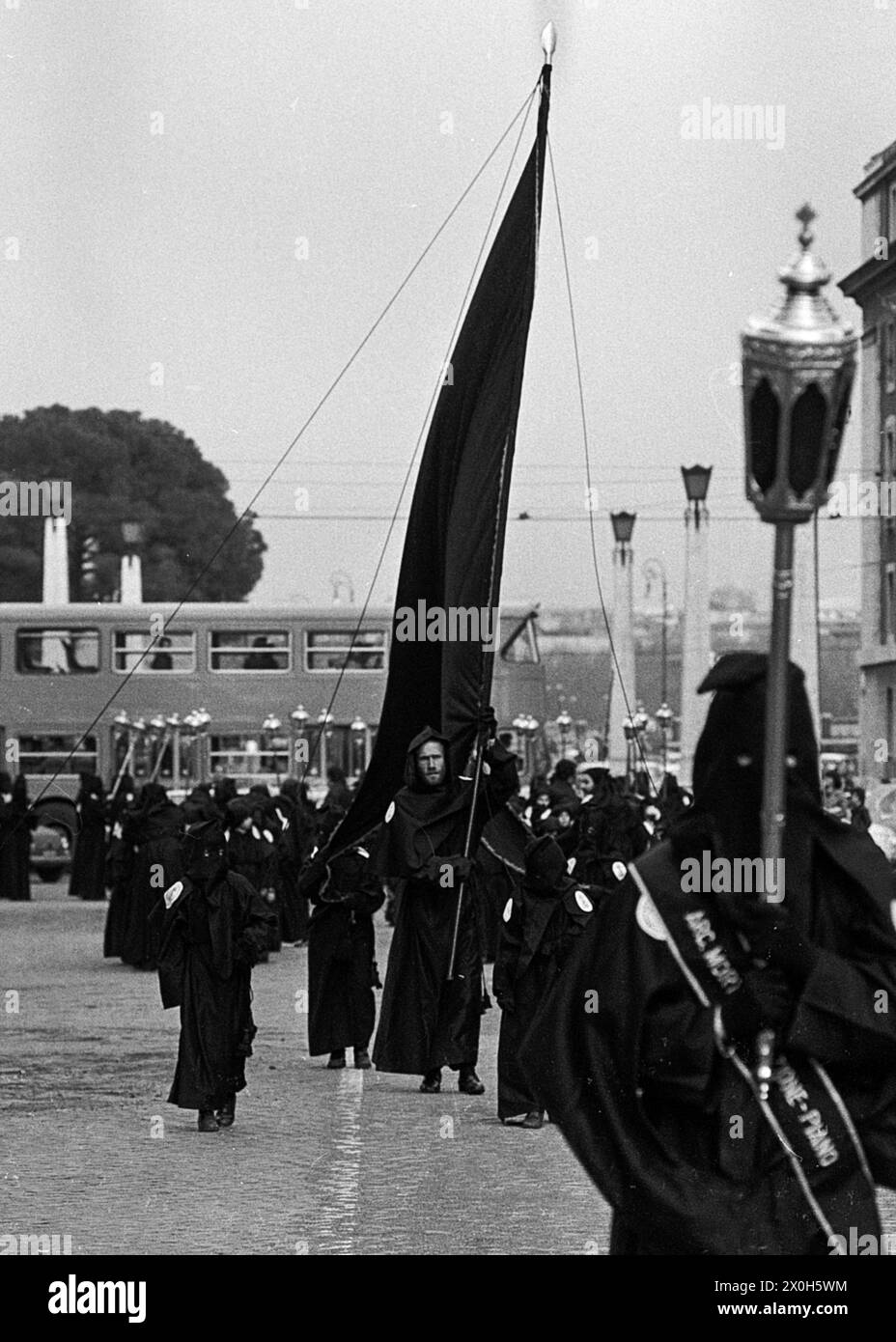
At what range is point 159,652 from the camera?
133 feet

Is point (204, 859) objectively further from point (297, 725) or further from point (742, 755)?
point (297, 725)

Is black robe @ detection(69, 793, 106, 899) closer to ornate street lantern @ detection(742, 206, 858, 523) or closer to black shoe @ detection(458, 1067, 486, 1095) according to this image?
black shoe @ detection(458, 1067, 486, 1095)

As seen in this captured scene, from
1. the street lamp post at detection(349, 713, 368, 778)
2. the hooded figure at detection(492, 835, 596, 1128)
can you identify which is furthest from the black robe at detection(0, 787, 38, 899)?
the hooded figure at detection(492, 835, 596, 1128)

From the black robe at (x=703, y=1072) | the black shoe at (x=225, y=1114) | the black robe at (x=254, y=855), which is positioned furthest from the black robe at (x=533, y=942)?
the black robe at (x=703, y=1072)

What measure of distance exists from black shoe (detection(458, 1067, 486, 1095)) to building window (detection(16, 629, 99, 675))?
26577 mm

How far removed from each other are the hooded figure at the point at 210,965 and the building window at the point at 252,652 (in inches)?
1036

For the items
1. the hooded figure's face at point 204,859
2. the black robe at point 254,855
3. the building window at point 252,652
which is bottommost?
the black robe at point 254,855

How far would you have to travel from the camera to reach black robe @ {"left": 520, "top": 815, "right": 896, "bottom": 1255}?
507 cm

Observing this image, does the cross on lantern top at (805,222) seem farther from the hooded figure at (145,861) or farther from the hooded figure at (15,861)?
the hooded figure at (15,861)

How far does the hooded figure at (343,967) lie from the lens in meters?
15.3

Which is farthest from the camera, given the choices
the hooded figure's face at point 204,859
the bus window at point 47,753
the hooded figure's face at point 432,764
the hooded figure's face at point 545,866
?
the bus window at point 47,753
